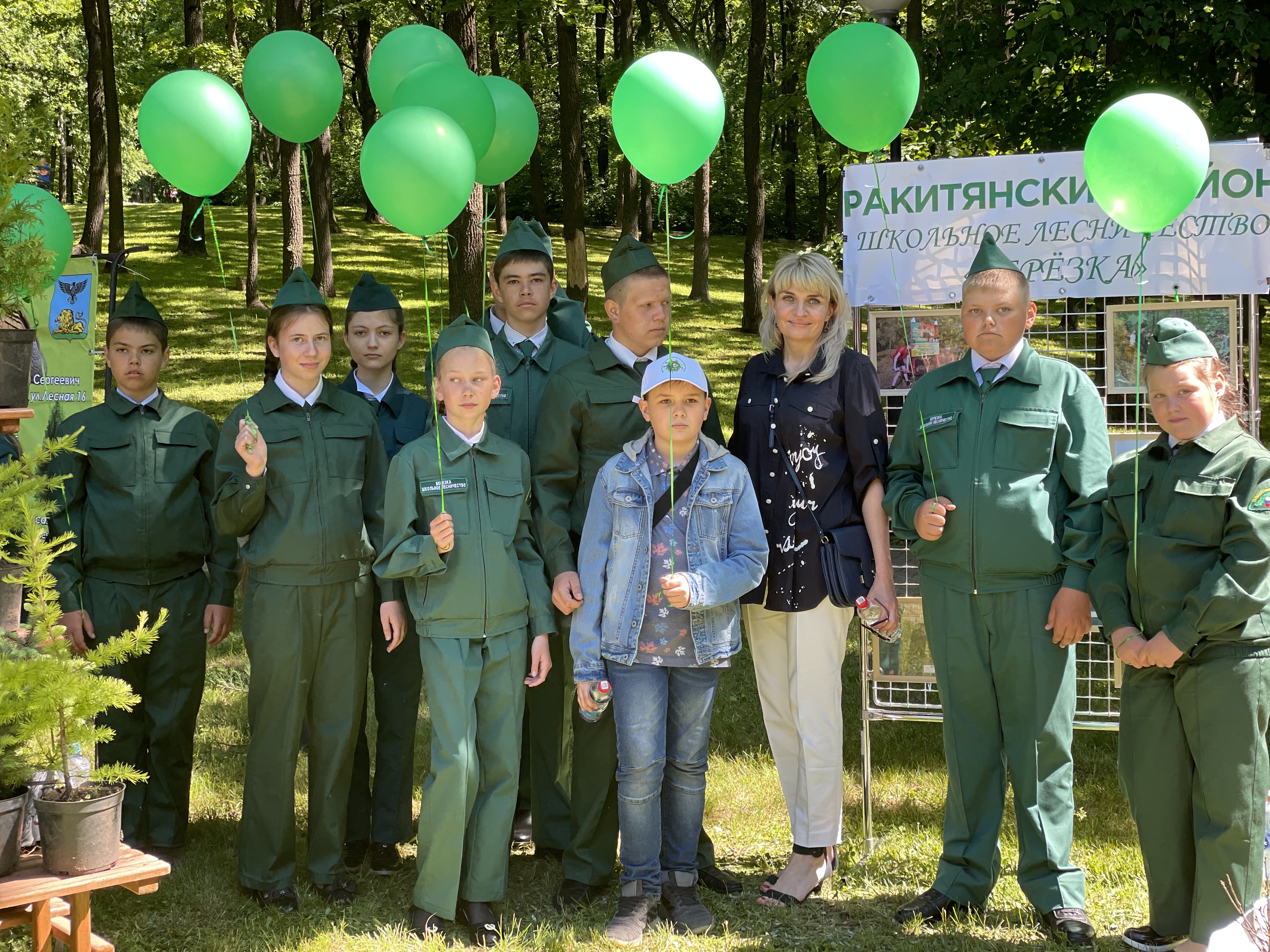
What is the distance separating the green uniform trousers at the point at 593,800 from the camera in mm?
4160

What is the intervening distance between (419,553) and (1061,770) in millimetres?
2257

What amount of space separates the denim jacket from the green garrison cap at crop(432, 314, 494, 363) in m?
0.61

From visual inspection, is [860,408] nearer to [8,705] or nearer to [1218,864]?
[1218,864]

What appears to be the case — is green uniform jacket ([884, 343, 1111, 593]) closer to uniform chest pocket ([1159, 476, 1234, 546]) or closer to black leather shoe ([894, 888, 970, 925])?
uniform chest pocket ([1159, 476, 1234, 546])

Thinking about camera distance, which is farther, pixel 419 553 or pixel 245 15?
pixel 245 15

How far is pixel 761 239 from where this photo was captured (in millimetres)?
17500

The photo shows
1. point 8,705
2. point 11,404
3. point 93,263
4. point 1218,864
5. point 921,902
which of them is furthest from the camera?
point 93,263

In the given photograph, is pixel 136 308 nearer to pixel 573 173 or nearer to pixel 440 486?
pixel 440 486

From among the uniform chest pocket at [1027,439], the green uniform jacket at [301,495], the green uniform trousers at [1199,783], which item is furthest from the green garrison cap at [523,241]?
the green uniform trousers at [1199,783]

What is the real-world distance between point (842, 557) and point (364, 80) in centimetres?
2668

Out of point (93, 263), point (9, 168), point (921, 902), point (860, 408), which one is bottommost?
point (921, 902)

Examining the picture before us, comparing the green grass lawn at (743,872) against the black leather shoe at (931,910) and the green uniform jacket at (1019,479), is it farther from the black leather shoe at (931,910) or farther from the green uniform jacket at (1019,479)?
the green uniform jacket at (1019,479)

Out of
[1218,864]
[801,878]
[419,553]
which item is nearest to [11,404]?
[419,553]

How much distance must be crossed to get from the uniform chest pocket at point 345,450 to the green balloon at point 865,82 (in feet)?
6.73
